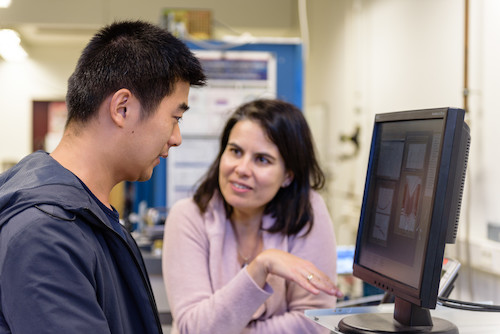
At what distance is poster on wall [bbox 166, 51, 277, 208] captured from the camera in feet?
10.4

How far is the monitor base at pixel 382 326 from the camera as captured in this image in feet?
3.65

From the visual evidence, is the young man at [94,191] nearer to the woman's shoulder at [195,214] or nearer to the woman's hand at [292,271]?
the woman's hand at [292,271]

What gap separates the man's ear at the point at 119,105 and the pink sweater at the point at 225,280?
1.85 ft

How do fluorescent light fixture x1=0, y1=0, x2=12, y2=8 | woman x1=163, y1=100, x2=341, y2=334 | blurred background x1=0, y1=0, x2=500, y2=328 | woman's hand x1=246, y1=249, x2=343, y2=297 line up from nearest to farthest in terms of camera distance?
woman's hand x1=246, y1=249, x2=343, y2=297, woman x1=163, y1=100, x2=341, y2=334, blurred background x1=0, y1=0, x2=500, y2=328, fluorescent light fixture x1=0, y1=0, x2=12, y2=8

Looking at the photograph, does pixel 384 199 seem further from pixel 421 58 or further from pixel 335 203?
pixel 335 203

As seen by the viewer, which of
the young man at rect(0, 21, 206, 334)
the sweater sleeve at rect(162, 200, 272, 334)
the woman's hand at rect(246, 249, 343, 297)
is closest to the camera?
the young man at rect(0, 21, 206, 334)

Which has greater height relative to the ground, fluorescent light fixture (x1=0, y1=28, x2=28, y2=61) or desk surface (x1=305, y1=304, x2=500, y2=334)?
fluorescent light fixture (x1=0, y1=28, x2=28, y2=61)

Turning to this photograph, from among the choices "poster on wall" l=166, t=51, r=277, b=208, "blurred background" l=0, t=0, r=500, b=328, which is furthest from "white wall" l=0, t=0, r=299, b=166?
"poster on wall" l=166, t=51, r=277, b=208

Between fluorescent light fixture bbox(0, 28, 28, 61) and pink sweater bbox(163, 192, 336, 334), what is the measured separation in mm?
4473

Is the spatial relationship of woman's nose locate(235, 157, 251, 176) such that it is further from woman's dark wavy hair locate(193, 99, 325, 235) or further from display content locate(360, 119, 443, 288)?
display content locate(360, 119, 443, 288)

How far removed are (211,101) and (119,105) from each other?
2230 millimetres

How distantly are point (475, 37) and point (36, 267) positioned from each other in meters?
2.04

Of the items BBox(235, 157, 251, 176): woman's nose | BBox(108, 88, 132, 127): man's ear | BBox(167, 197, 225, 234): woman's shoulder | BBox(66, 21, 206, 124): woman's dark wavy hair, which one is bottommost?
BBox(167, 197, 225, 234): woman's shoulder

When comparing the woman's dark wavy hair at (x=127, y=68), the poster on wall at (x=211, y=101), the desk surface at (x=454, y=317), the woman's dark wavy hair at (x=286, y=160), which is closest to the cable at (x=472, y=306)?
the desk surface at (x=454, y=317)
